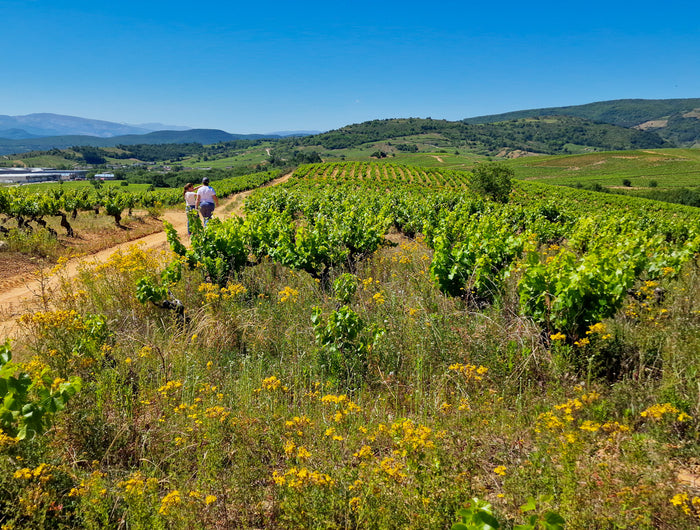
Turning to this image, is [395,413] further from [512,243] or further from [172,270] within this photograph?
[172,270]

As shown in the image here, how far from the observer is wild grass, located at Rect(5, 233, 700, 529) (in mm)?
2646

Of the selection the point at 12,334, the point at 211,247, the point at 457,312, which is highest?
the point at 211,247

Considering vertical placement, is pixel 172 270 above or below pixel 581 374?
above

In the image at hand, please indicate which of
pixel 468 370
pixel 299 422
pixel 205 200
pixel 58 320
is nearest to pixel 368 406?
pixel 299 422

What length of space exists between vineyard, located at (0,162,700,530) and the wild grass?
0.02 meters

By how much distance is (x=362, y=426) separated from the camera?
352 cm

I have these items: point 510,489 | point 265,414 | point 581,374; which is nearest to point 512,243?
point 581,374

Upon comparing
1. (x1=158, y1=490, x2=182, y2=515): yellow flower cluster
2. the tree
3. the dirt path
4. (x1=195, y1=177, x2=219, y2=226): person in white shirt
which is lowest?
the dirt path

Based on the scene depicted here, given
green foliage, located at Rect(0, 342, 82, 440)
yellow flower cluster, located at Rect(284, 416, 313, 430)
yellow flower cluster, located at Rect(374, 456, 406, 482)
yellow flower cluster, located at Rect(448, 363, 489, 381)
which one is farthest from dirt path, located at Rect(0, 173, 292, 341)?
yellow flower cluster, located at Rect(448, 363, 489, 381)

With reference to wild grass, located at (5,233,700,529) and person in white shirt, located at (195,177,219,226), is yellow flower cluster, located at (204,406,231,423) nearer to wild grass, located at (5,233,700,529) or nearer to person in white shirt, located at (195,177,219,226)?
wild grass, located at (5,233,700,529)

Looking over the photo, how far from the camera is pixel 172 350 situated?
16.5 feet

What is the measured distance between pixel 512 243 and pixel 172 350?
6.28 metres

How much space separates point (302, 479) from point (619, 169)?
143 m

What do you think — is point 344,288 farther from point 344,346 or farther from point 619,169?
point 619,169
